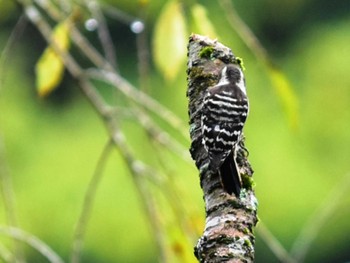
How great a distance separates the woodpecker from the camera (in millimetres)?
1964

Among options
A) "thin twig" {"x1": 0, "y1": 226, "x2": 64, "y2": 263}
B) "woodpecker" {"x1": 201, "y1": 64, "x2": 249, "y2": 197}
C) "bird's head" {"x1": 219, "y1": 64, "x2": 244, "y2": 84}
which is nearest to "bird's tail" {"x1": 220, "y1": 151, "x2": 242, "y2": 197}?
"woodpecker" {"x1": 201, "y1": 64, "x2": 249, "y2": 197}

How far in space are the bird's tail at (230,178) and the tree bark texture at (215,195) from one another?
11 millimetres

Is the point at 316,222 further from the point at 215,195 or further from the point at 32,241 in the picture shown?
the point at 215,195

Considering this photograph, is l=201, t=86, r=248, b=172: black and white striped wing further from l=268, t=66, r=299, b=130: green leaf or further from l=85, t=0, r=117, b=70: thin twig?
l=85, t=0, r=117, b=70: thin twig

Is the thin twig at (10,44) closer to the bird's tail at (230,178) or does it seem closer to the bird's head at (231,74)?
the bird's head at (231,74)

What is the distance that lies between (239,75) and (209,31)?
0.87 ft

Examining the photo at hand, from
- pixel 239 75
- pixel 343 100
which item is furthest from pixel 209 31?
pixel 343 100

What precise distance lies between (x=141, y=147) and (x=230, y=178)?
207 inches

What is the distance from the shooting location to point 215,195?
1.89 meters

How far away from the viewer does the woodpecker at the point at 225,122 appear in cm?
196

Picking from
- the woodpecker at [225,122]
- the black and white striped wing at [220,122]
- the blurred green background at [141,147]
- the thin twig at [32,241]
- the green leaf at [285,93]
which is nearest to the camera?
Answer: the woodpecker at [225,122]

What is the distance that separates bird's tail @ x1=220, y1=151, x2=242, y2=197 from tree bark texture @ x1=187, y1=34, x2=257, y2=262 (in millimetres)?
11

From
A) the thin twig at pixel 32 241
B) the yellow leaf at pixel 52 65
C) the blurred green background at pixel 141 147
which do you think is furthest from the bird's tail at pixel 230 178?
the blurred green background at pixel 141 147

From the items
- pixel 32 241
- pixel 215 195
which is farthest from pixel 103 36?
pixel 215 195
